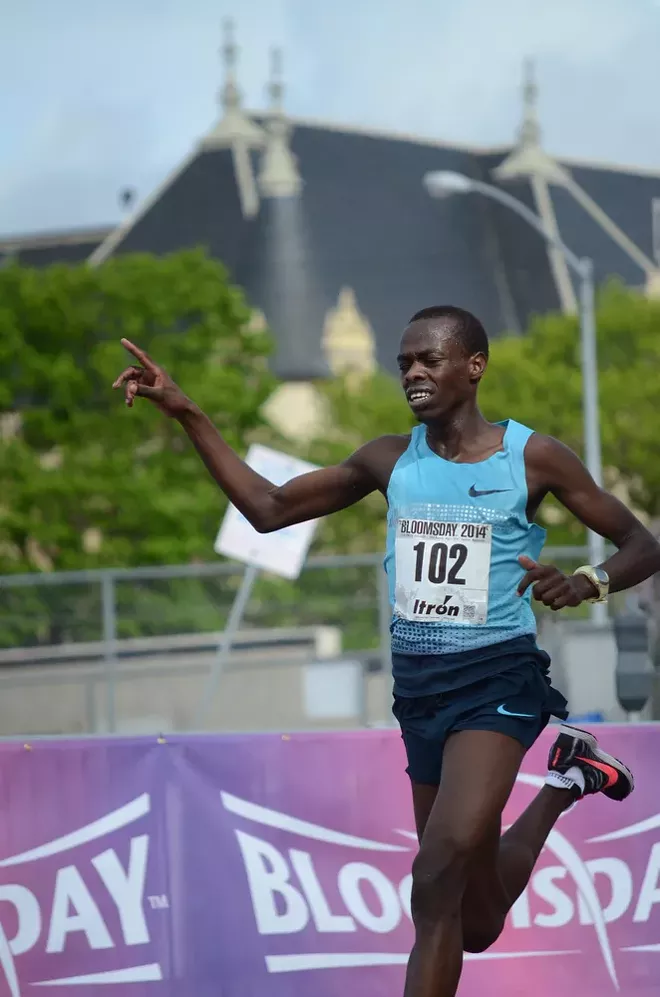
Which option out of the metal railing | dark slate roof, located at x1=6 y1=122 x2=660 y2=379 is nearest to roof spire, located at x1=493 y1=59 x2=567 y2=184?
dark slate roof, located at x1=6 y1=122 x2=660 y2=379

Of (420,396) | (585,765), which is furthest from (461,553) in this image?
(585,765)

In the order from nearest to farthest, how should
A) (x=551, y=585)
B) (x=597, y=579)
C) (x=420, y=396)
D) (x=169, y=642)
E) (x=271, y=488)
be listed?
(x=551, y=585), (x=597, y=579), (x=420, y=396), (x=271, y=488), (x=169, y=642)

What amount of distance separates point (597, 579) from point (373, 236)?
258 ft

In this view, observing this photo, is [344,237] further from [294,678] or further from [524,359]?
[294,678]

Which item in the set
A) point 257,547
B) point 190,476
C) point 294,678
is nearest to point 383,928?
point 257,547

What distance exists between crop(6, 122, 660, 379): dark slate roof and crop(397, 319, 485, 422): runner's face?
73.6 m

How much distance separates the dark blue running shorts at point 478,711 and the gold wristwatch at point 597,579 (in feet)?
0.98

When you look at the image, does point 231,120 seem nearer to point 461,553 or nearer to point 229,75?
point 229,75

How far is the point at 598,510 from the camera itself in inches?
201

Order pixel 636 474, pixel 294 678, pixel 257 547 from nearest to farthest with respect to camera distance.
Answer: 1. pixel 257 547
2. pixel 294 678
3. pixel 636 474

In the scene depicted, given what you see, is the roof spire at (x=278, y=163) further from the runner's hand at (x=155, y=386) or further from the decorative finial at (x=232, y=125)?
the runner's hand at (x=155, y=386)

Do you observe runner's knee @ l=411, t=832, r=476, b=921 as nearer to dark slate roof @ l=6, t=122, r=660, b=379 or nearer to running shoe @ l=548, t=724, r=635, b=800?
running shoe @ l=548, t=724, r=635, b=800

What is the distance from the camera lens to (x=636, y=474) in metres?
49.1

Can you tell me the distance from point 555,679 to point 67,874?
6.70 m
